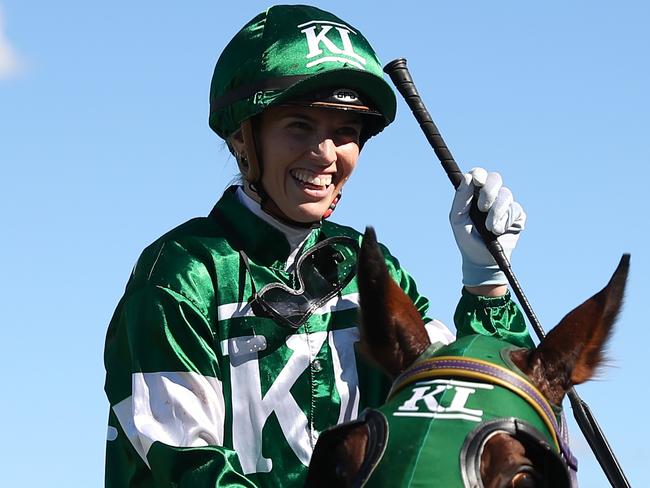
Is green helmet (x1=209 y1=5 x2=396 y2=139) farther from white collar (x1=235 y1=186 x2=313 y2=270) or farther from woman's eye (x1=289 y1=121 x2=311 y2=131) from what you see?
white collar (x1=235 y1=186 x2=313 y2=270)

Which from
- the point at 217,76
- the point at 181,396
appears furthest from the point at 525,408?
the point at 217,76

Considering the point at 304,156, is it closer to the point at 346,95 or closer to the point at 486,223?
the point at 346,95

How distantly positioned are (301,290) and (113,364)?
776 millimetres

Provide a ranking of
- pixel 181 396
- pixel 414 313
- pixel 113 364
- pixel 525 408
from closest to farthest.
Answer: pixel 525 408 → pixel 414 313 → pixel 181 396 → pixel 113 364

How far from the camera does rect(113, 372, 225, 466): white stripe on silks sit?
498 cm

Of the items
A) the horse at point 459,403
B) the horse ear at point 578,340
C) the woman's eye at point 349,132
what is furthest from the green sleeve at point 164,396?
the horse ear at point 578,340

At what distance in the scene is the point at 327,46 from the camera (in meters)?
5.47

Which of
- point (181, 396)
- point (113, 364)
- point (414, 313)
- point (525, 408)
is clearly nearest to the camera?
point (525, 408)

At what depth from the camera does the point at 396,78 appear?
18.5 feet

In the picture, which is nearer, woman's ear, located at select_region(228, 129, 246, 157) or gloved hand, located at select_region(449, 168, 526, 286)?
gloved hand, located at select_region(449, 168, 526, 286)

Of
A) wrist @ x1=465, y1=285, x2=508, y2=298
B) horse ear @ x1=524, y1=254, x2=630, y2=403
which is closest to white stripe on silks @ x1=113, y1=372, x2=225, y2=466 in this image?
wrist @ x1=465, y1=285, x2=508, y2=298

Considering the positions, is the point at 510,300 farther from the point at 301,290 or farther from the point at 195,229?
the point at 195,229

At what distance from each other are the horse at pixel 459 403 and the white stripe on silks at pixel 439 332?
145 centimetres

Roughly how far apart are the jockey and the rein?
4.17 ft
